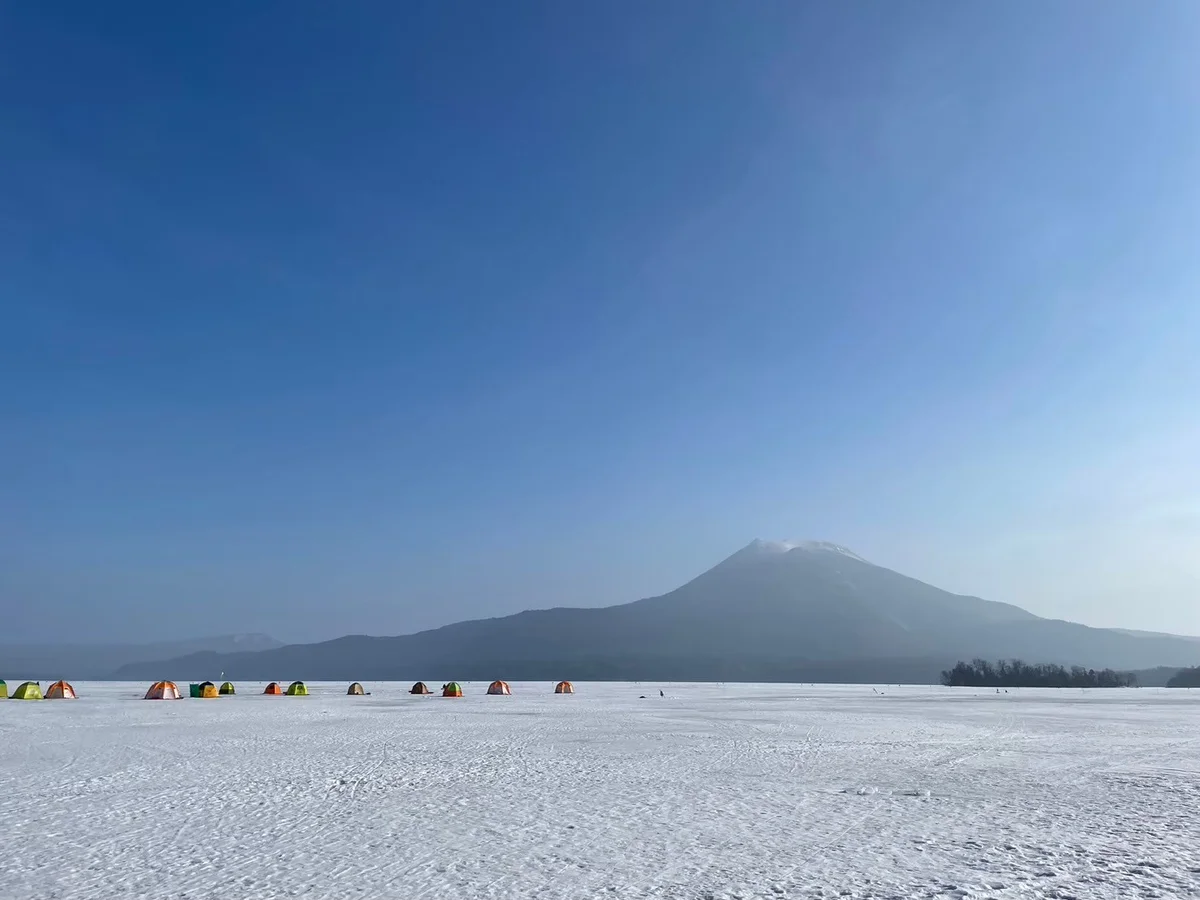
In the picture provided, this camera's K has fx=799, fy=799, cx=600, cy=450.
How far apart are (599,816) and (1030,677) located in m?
124

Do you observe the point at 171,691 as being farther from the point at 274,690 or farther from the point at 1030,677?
the point at 1030,677

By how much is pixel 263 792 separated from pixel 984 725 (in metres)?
23.9

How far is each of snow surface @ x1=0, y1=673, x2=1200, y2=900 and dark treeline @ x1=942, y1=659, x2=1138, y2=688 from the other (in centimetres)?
10057

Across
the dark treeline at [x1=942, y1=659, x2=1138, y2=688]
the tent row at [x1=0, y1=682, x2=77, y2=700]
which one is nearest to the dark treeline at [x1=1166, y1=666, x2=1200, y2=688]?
the dark treeline at [x1=942, y1=659, x2=1138, y2=688]

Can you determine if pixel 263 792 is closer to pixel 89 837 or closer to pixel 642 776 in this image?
pixel 89 837

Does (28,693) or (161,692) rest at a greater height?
(161,692)

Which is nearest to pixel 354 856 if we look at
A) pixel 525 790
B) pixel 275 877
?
pixel 275 877

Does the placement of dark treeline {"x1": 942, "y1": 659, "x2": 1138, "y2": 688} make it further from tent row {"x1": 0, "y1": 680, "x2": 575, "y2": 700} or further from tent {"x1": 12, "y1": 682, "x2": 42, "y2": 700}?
tent {"x1": 12, "y1": 682, "x2": 42, "y2": 700}

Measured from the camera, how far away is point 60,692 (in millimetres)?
44688

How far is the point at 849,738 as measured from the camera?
886 inches

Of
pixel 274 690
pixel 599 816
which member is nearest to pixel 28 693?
pixel 274 690

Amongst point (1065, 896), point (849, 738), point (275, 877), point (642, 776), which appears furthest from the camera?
point (849, 738)

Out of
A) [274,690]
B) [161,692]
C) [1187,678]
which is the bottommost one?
[274,690]

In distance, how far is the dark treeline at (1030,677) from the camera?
358ft
